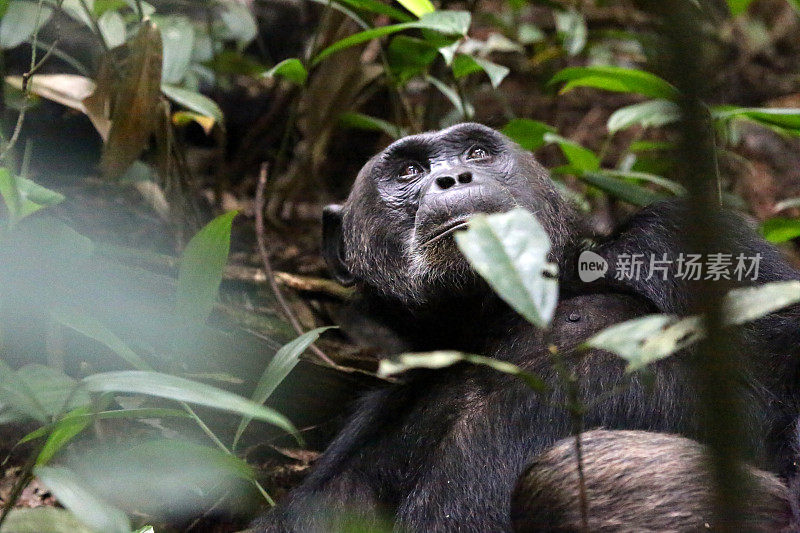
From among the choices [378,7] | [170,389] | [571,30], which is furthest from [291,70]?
[571,30]

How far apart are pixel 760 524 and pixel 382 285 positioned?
5.73 ft

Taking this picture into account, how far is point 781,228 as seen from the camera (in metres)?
3.75

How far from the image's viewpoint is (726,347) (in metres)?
1.07

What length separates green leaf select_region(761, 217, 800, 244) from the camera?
3699mm

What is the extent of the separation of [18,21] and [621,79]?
322cm

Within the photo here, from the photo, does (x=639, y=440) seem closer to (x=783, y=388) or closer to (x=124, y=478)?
(x=783, y=388)

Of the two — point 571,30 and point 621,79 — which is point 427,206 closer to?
point 621,79

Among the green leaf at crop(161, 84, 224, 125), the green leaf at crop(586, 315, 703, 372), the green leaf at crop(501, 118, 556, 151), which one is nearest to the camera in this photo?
the green leaf at crop(586, 315, 703, 372)

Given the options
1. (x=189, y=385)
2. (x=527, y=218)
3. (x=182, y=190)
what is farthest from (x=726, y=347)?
(x=182, y=190)

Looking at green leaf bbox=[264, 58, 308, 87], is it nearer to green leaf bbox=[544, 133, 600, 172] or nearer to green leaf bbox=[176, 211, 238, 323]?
green leaf bbox=[176, 211, 238, 323]

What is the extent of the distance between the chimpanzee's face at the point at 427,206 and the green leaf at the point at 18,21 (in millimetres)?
1995

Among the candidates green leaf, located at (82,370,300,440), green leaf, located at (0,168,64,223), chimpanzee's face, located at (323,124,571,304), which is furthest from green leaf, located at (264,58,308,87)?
green leaf, located at (82,370,300,440)

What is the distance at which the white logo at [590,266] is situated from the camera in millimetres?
3051

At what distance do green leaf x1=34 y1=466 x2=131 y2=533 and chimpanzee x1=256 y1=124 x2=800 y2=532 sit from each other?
3.86 ft
